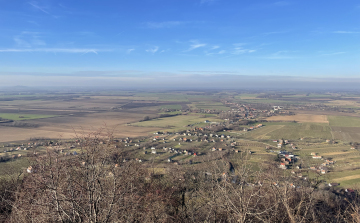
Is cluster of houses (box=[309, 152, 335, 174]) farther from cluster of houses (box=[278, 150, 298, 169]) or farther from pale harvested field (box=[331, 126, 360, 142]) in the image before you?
pale harvested field (box=[331, 126, 360, 142])

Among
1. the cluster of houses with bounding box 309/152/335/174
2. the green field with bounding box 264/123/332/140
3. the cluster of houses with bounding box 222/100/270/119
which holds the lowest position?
the green field with bounding box 264/123/332/140

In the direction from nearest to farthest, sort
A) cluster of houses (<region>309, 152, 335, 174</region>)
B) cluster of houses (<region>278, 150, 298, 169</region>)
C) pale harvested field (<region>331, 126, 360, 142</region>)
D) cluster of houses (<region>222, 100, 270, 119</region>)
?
cluster of houses (<region>309, 152, 335, 174</region>), cluster of houses (<region>278, 150, 298, 169</region>), pale harvested field (<region>331, 126, 360, 142</region>), cluster of houses (<region>222, 100, 270, 119</region>)

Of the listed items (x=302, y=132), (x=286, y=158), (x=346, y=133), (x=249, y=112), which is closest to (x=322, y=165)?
(x=286, y=158)

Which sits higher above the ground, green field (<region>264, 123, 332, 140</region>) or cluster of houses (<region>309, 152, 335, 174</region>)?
cluster of houses (<region>309, 152, 335, 174</region>)

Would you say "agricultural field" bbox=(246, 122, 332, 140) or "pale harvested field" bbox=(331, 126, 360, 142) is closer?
"pale harvested field" bbox=(331, 126, 360, 142)

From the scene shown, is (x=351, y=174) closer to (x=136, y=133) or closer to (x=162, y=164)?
(x=162, y=164)

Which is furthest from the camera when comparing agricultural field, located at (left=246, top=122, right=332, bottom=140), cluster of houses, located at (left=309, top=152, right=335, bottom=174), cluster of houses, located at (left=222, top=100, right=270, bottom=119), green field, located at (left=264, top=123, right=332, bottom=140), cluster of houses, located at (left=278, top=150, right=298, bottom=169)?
cluster of houses, located at (left=222, top=100, right=270, bottom=119)

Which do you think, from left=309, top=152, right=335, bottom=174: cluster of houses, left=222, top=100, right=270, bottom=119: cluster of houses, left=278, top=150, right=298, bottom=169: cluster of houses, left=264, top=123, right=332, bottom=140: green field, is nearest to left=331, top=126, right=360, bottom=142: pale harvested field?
left=264, top=123, right=332, bottom=140: green field

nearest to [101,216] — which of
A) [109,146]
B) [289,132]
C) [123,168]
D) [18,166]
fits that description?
[123,168]

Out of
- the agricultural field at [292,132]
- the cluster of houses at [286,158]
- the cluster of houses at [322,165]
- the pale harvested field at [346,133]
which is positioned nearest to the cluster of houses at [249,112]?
the agricultural field at [292,132]

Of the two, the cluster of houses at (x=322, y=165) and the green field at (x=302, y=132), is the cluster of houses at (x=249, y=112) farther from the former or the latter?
the cluster of houses at (x=322, y=165)

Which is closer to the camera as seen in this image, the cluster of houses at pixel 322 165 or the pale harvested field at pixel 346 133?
the cluster of houses at pixel 322 165
